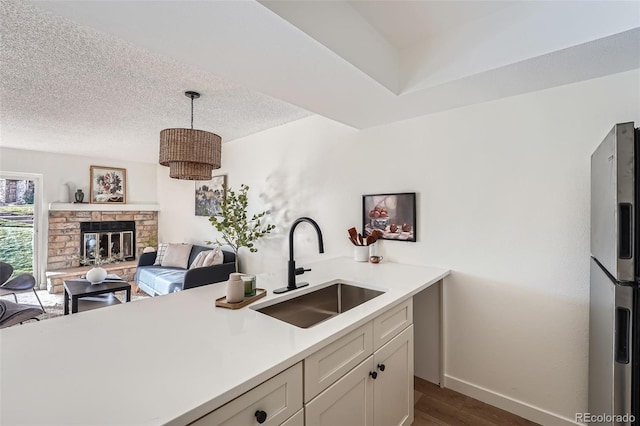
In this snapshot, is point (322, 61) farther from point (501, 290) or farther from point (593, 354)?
point (593, 354)

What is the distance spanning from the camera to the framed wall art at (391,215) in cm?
222

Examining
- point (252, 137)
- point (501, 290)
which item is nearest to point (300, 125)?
point (252, 137)

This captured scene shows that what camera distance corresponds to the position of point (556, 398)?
167 cm

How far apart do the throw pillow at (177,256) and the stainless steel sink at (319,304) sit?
3244 mm

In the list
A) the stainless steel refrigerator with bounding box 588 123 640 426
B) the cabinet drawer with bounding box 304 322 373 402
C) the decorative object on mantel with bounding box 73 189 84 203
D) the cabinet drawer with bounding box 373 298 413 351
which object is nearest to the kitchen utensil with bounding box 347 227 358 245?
the cabinet drawer with bounding box 373 298 413 351

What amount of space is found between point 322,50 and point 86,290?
3.30m

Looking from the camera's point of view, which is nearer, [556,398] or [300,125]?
[556,398]

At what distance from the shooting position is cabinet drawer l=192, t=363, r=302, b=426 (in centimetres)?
69

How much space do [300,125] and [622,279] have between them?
8.74ft

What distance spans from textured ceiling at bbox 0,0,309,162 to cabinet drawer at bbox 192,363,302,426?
2.03 m

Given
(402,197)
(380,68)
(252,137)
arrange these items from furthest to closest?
(252,137), (402,197), (380,68)

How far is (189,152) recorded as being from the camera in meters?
2.14

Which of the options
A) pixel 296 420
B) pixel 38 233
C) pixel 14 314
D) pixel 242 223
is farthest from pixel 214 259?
pixel 38 233

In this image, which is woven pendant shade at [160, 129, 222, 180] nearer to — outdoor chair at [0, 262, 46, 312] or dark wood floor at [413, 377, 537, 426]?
dark wood floor at [413, 377, 537, 426]
